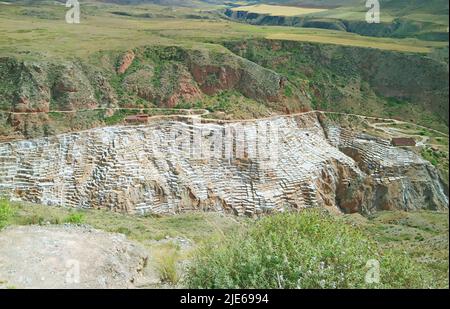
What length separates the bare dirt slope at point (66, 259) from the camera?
31.7 ft

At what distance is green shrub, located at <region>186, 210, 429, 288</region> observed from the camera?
788 cm

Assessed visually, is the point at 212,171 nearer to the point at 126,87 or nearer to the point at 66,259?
the point at 126,87

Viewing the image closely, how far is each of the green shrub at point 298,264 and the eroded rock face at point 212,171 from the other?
14.9 metres

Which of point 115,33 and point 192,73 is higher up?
point 115,33

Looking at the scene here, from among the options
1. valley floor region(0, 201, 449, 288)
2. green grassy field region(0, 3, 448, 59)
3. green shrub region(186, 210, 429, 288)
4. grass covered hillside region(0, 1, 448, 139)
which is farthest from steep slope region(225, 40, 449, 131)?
green shrub region(186, 210, 429, 288)

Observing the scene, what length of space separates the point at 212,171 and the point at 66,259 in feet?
51.4

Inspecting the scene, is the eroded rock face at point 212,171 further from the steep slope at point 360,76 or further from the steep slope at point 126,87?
the steep slope at point 360,76

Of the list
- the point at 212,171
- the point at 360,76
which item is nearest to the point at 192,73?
the point at 212,171

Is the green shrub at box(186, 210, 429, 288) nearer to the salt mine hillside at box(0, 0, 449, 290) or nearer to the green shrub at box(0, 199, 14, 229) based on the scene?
the salt mine hillside at box(0, 0, 449, 290)

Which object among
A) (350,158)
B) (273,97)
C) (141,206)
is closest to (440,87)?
(350,158)

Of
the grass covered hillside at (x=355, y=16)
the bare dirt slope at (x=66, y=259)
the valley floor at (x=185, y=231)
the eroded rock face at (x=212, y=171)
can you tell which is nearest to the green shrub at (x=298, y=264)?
the valley floor at (x=185, y=231)

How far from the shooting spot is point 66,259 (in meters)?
10.6

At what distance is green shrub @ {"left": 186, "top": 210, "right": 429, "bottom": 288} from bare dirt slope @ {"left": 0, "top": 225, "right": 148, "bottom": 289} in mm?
2285
